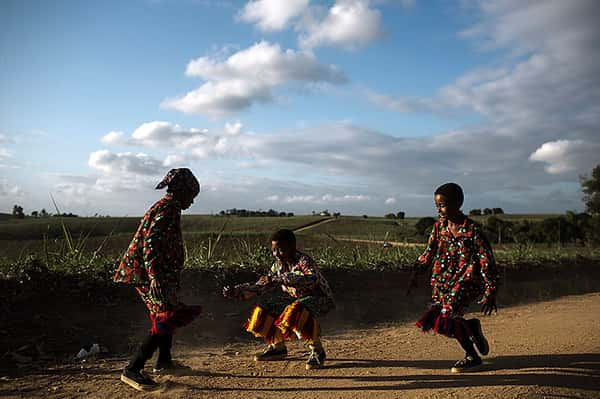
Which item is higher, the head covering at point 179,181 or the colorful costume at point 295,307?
the head covering at point 179,181

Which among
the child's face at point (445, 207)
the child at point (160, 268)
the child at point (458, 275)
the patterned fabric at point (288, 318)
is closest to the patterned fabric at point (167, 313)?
the child at point (160, 268)

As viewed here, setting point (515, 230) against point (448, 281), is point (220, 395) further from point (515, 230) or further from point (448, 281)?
point (515, 230)

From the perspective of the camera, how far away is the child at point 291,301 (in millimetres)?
4619

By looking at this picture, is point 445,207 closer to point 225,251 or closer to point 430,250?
point 430,250

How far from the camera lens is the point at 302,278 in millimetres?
4676

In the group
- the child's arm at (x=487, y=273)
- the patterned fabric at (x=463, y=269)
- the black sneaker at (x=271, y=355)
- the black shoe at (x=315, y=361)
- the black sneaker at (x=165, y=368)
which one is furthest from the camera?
the black sneaker at (x=271, y=355)

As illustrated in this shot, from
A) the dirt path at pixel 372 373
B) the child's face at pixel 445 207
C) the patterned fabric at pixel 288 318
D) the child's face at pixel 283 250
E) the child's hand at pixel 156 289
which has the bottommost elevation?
the dirt path at pixel 372 373

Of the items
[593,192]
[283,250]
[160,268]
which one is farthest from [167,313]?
[593,192]

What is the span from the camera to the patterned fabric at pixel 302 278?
184 inches

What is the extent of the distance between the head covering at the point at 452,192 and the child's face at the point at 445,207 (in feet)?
0.10

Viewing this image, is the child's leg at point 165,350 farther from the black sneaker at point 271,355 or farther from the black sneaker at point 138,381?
the black sneaker at point 271,355

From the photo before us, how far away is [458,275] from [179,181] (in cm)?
278

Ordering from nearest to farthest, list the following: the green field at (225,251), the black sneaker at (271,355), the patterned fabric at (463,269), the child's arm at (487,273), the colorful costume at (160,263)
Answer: the colorful costume at (160,263)
the child's arm at (487,273)
the patterned fabric at (463,269)
the black sneaker at (271,355)
the green field at (225,251)

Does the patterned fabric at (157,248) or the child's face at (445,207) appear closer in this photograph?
the patterned fabric at (157,248)
